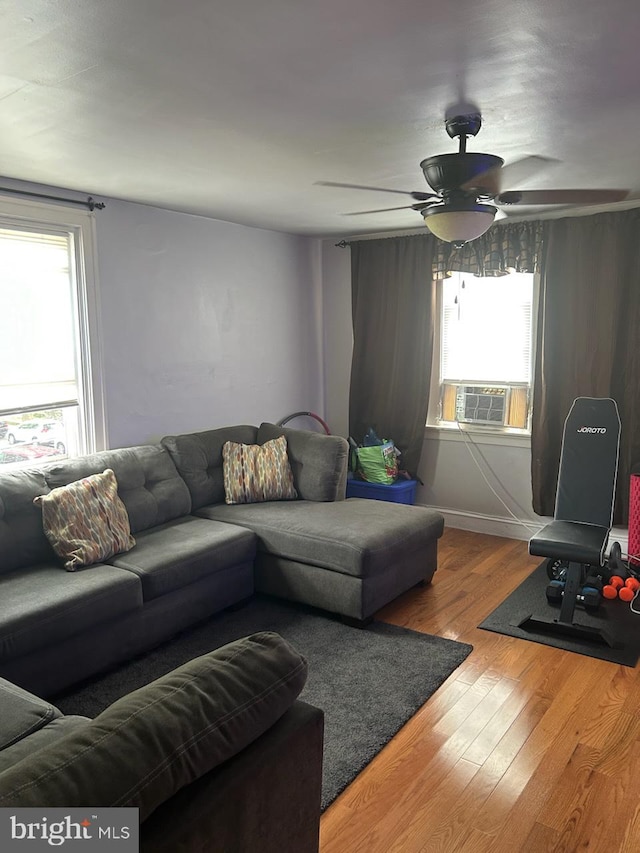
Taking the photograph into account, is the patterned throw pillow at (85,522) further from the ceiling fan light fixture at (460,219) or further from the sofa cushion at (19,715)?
the ceiling fan light fixture at (460,219)

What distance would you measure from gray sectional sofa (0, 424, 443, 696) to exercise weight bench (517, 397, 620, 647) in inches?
28.3

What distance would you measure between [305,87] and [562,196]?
4.66 ft

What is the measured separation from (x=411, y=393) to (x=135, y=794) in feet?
14.3

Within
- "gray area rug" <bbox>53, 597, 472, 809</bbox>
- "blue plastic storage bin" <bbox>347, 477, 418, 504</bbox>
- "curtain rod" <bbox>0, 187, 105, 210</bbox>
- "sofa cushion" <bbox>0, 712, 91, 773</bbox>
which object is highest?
"curtain rod" <bbox>0, 187, 105, 210</bbox>

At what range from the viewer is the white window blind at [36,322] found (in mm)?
3516

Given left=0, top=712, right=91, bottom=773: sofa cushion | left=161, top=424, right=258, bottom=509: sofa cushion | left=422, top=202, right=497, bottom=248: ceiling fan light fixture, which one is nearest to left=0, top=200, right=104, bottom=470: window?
left=161, top=424, right=258, bottom=509: sofa cushion

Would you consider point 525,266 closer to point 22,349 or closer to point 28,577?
point 22,349

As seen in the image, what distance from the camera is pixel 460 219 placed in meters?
2.56

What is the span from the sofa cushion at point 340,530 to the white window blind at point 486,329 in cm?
155

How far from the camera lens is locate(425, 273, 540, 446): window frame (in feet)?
15.4

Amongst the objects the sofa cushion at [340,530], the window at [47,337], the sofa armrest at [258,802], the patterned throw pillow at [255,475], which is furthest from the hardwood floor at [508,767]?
the window at [47,337]

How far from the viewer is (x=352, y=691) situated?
9.27ft

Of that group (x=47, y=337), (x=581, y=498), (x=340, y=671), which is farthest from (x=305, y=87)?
(x=581, y=498)

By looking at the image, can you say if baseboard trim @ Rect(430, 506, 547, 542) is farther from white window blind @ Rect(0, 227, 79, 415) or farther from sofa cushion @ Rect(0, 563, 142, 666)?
white window blind @ Rect(0, 227, 79, 415)
